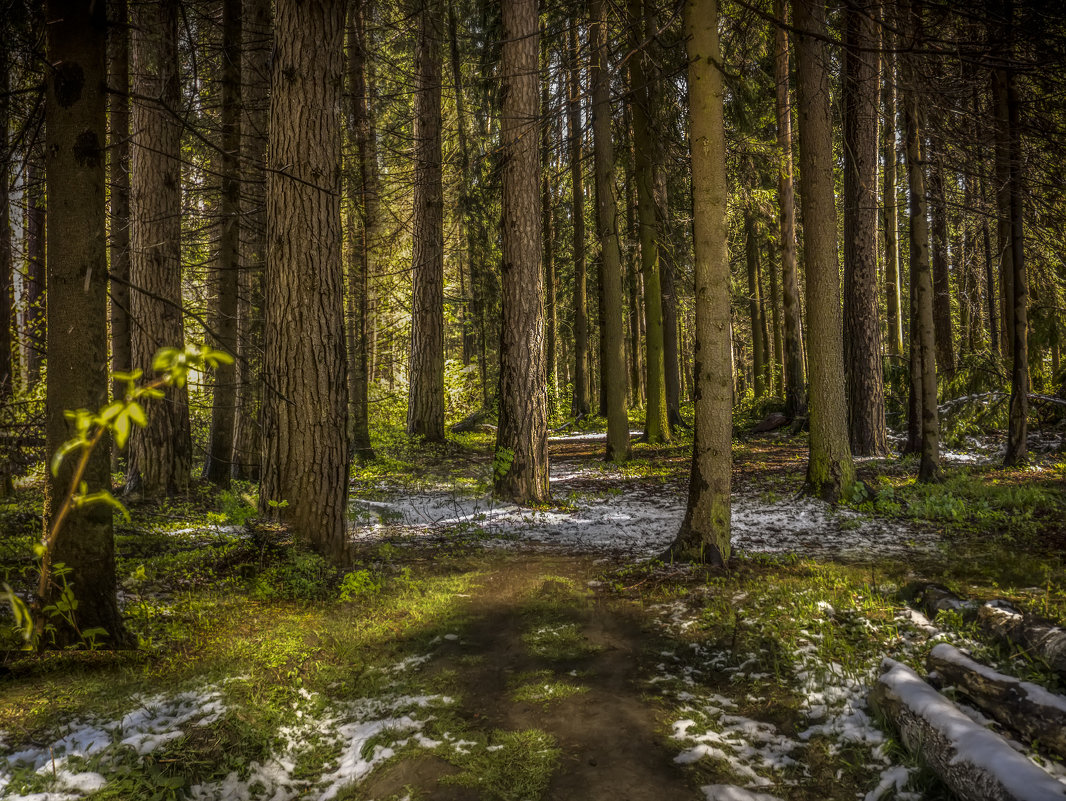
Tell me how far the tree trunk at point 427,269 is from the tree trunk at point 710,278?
9114 millimetres

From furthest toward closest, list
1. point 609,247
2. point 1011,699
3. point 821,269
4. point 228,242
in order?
point 609,247
point 228,242
point 821,269
point 1011,699

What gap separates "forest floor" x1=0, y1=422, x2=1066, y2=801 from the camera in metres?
3.01

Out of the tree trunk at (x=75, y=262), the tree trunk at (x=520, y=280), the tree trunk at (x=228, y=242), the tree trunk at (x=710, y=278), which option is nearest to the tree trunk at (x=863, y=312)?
the tree trunk at (x=520, y=280)

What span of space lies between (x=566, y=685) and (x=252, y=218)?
362 inches

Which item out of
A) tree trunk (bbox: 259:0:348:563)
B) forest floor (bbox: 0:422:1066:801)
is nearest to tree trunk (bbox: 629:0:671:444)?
forest floor (bbox: 0:422:1066:801)

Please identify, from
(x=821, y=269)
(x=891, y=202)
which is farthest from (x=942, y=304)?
(x=821, y=269)

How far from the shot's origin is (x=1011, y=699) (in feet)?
10.1

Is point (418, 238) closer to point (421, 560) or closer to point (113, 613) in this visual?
point (421, 560)

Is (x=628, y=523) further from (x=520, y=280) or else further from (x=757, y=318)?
(x=757, y=318)

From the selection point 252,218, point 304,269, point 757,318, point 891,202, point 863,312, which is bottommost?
point 304,269

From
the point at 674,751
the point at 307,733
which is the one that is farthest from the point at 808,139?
the point at 307,733

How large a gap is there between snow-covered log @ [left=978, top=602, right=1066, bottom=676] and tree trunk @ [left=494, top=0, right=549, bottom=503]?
5.72 metres

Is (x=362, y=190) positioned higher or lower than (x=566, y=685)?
higher

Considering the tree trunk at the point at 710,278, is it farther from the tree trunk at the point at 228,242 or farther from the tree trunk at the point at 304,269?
the tree trunk at the point at 228,242
